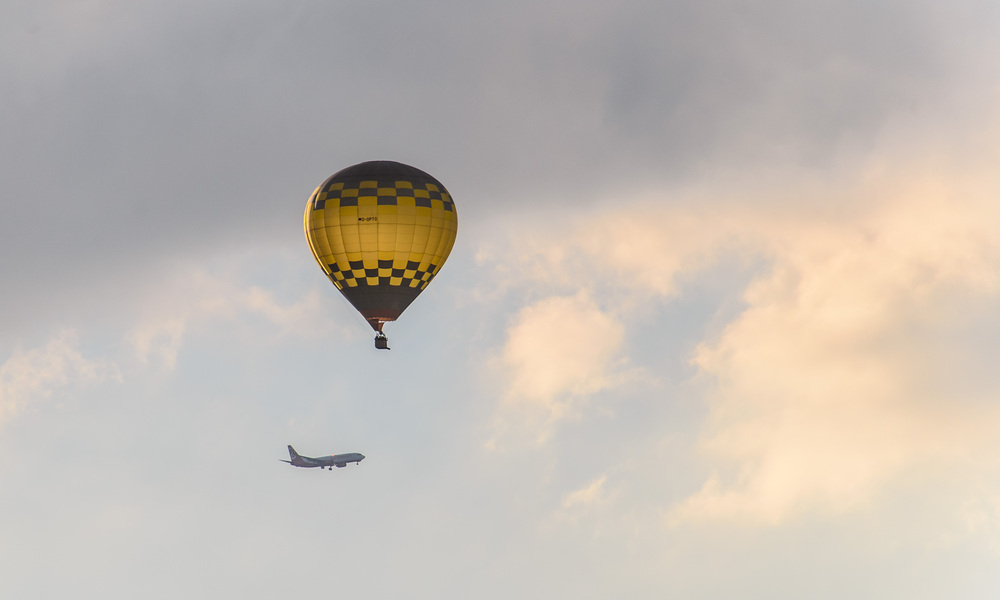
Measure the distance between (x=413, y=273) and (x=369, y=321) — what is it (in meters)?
4.42

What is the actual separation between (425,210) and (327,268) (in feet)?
25.7

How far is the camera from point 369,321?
12644 cm

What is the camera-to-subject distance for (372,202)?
409 ft

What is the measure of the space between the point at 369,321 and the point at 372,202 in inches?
321

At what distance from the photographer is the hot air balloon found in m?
125

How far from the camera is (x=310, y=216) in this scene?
127375 mm

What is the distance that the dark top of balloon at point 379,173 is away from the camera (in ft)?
412

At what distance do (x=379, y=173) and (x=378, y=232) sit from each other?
13.6 ft

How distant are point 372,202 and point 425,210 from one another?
12.3 ft

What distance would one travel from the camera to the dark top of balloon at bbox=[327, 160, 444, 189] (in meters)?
126

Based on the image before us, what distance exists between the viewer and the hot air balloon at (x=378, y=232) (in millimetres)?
124875

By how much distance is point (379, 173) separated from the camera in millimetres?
125688

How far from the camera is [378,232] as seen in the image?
409 feet
